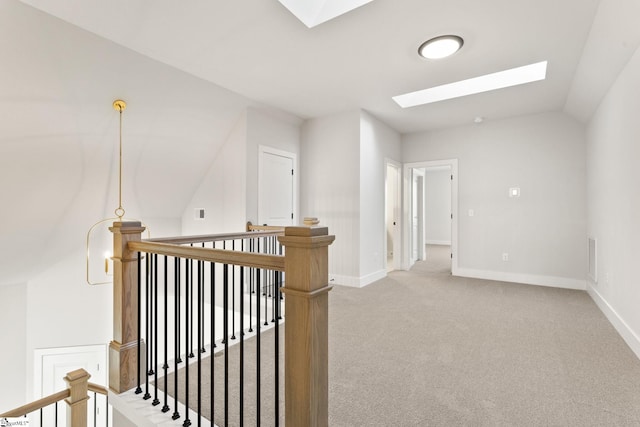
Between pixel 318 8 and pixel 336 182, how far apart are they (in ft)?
8.49

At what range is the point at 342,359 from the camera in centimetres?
225

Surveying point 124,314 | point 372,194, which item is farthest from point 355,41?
point 124,314

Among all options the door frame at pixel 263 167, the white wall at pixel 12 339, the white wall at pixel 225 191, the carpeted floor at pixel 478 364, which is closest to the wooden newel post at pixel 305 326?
the carpeted floor at pixel 478 364

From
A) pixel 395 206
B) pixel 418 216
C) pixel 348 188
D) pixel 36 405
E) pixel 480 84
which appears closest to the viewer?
pixel 36 405

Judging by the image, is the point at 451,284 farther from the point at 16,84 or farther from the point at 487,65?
the point at 16,84

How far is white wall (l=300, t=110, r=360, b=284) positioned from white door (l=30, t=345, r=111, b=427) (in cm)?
371

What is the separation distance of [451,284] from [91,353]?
5487 mm

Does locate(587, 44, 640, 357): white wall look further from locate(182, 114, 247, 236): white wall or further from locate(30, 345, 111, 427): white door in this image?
locate(30, 345, 111, 427): white door

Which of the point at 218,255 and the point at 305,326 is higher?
the point at 218,255

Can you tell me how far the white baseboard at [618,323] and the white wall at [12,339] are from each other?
650cm

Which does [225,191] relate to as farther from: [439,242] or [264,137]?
[439,242]

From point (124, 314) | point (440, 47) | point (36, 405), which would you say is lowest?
point (36, 405)

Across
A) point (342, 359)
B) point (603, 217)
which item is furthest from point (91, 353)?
point (603, 217)

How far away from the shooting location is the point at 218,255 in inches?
53.2
